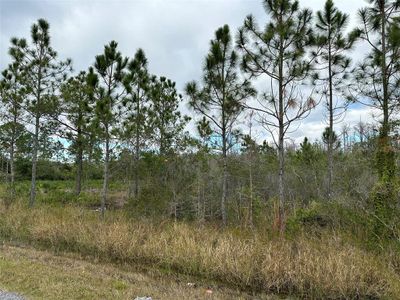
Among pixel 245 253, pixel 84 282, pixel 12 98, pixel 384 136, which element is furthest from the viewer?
pixel 12 98

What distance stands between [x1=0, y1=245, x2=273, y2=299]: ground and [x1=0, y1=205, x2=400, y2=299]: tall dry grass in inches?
19.6

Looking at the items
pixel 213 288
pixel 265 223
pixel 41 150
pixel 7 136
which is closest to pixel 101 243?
pixel 213 288

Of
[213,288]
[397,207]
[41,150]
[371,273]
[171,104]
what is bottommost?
[213,288]

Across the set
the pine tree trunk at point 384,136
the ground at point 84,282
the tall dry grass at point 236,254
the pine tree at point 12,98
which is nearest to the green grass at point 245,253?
the tall dry grass at point 236,254

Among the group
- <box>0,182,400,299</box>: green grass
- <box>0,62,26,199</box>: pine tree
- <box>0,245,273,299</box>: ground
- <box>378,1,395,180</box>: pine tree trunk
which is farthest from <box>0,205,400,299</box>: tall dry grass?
<box>0,62,26,199</box>: pine tree

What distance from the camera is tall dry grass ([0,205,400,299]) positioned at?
5.45 m

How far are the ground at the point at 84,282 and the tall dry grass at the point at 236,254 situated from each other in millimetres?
497

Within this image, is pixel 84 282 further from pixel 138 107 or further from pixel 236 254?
pixel 138 107

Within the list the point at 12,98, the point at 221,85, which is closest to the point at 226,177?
the point at 221,85

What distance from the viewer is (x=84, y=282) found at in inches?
207

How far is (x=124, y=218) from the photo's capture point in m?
10.1

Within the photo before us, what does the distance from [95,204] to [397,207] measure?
14840mm

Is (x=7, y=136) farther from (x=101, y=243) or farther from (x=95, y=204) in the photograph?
(x=101, y=243)

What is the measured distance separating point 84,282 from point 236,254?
2703 millimetres
